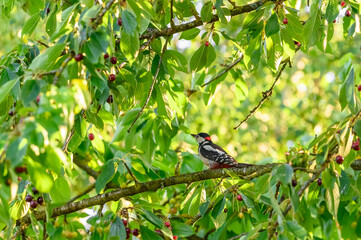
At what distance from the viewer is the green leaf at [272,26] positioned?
2746 mm

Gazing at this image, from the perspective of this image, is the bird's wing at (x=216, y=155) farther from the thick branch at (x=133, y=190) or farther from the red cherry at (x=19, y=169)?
the red cherry at (x=19, y=169)

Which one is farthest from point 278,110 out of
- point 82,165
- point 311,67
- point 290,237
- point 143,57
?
point 290,237

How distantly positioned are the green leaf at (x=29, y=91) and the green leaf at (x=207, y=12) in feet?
4.65

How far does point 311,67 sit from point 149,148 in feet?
26.3

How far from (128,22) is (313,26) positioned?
45.9 inches

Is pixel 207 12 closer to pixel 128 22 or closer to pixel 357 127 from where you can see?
pixel 128 22

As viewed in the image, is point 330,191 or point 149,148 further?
point 149,148

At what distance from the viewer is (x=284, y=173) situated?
6.96 feet

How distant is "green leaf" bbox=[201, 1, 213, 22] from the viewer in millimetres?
3037

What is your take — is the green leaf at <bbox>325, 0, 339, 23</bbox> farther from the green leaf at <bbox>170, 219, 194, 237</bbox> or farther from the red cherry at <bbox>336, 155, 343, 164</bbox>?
the green leaf at <bbox>170, 219, 194, 237</bbox>

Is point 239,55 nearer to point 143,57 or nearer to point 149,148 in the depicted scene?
point 143,57

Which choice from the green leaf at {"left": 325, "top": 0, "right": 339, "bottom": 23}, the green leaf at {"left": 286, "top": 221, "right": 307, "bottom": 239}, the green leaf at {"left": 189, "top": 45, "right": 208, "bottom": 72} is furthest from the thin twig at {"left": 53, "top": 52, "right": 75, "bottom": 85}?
the green leaf at {"left": 325, "top": 0, "right": 339, "bottom": 23}

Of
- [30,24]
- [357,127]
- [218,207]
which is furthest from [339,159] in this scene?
[30,24]

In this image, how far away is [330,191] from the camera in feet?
7.58
